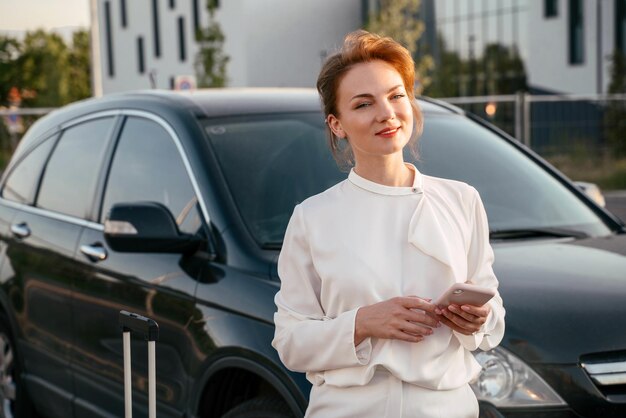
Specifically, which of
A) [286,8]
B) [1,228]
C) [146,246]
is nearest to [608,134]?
[1,228]

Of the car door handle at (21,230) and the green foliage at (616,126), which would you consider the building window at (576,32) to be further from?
the car door handle at (21,230)

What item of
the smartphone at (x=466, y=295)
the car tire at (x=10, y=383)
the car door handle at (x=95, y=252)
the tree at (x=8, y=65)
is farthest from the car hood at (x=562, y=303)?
the tree at (x=8, y=65)

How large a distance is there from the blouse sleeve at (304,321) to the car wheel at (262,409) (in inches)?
37.6

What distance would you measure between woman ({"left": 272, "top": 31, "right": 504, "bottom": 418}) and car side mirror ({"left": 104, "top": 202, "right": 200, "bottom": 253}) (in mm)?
1554

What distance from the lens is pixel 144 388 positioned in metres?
4.45

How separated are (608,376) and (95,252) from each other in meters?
2.44

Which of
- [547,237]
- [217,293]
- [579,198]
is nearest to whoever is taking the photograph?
[217,293]

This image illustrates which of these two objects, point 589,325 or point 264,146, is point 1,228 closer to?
point 264,146

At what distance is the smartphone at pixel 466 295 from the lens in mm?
2344

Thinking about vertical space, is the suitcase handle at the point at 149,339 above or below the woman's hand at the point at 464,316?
below

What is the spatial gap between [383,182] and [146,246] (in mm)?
1772

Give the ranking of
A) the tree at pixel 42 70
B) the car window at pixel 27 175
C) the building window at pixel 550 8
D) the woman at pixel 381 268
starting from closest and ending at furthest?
the woman at pixel 381 268 < the car window at pixel 27 175 < the building window at pixel 550 8 < the tree at pixel 42 70

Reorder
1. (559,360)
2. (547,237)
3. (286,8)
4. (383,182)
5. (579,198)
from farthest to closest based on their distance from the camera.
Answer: (286,8)
(579,198)
(547,237)
(559,360)
(383,182)

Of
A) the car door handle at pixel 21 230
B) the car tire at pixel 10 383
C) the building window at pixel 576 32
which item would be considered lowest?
the car tire at pixel 10 383
